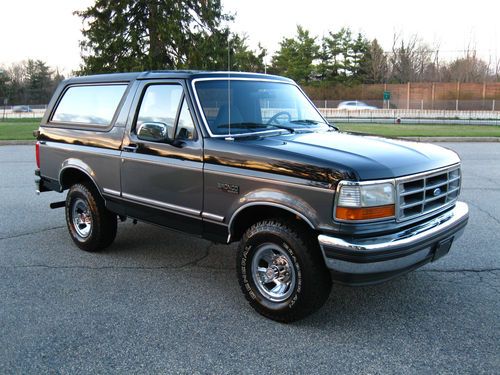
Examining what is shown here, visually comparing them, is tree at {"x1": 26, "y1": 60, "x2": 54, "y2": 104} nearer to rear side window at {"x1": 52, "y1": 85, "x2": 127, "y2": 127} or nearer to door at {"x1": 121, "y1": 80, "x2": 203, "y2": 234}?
rear side window at {"x1": 52, "y1": 85, "x2": 127, "y2": 127}

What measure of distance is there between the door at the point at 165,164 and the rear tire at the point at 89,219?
58 centimetres

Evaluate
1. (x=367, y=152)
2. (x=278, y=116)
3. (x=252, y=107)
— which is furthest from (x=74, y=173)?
(x=367, y=152)

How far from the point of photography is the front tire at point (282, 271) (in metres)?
3.64

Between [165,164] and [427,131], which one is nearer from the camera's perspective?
[165,164]

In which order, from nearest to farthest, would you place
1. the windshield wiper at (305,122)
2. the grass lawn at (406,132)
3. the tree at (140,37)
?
the windshield wiper at (305,122)
the grass lawn at (406,132)
the tree at (140,37)

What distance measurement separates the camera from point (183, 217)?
14.8ft

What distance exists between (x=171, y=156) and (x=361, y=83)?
64.6 m

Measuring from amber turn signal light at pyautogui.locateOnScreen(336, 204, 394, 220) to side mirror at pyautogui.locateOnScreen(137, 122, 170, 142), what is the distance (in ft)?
5.82

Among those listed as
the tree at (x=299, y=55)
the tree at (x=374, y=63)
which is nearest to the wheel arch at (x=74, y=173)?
the tree at (x=299, y=55)

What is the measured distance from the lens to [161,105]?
470cm

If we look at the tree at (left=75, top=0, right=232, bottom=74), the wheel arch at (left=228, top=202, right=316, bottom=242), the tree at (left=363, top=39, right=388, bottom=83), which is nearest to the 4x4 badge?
the wheel arch at (left=228, top=202, right=316, bottom=242)

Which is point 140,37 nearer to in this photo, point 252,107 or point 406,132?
point 406,132

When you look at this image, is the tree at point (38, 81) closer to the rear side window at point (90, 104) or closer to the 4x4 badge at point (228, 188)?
the rear side window at point (90, 104)

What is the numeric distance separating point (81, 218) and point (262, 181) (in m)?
2.95
